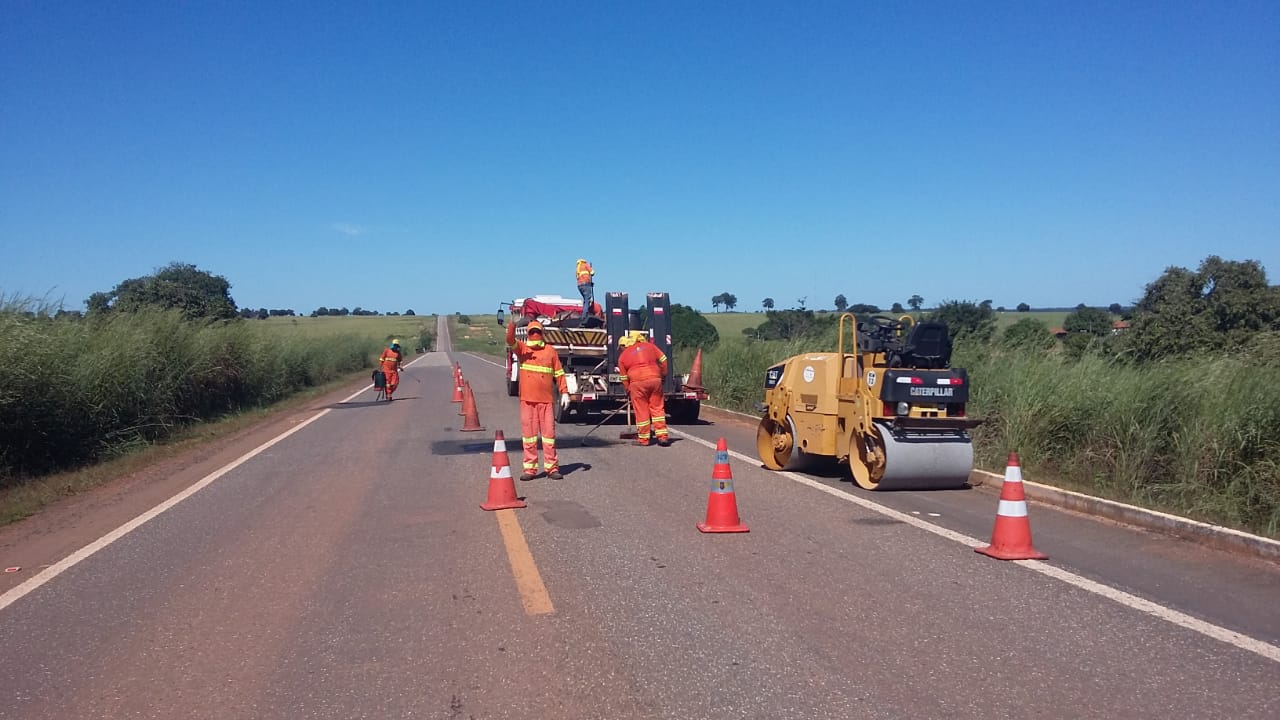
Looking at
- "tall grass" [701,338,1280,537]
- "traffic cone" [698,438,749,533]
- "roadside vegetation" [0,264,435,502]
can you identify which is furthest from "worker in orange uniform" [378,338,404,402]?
"traffic cone" [698,438,749,533]

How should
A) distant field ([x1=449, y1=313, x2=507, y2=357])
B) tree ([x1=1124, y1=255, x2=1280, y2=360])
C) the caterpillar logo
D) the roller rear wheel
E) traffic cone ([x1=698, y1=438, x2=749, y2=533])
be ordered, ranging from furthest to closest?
distant field ([x1=449, y1=313, x2=507, y2=357]), tree ([x1=1124, y1=255, x2=1280, y2=360]), the roller rear wheel, the caterpillar logo, traffic cone ([x1=698, y1=438, x2=749, y2=533])

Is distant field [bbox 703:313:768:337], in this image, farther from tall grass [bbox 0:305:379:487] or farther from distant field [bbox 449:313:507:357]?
distant field [bbox 449:313:507:357]

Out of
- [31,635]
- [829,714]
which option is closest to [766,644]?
[829,714]

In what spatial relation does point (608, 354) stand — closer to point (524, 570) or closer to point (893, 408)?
point (893, 408)

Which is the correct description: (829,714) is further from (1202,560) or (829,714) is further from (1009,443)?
(1009,443)

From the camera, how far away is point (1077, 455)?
34.2 feet

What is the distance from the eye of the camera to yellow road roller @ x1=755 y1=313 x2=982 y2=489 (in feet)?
30.3

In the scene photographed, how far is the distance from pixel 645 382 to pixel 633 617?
25.4 feet

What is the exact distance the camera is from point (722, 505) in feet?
25.0

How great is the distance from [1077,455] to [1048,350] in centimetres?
311

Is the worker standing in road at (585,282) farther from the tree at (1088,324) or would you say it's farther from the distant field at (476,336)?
the distant field at (476,336)

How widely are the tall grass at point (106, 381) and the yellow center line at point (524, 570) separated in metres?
8.11

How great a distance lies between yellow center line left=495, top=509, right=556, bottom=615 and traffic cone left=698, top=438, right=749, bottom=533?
5.29ft

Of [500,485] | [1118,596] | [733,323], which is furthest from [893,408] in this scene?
[733,323]
